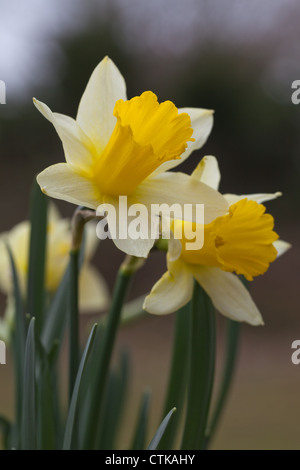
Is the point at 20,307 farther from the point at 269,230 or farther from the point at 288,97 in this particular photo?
the point at 288,97

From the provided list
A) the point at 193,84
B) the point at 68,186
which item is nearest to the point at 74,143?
the point at 68,186

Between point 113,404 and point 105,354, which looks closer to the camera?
point 105,354

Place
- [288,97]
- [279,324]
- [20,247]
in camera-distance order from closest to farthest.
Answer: [20,247] → [279,324] → [288,97]

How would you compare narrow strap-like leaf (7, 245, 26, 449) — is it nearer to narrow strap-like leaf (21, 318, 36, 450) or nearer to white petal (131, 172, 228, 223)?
narrow strap-like leaf (21, 318, 36, 450)

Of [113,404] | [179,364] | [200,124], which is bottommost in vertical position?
[113,404]

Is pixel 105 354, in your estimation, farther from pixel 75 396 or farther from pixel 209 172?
pixel 209 172
